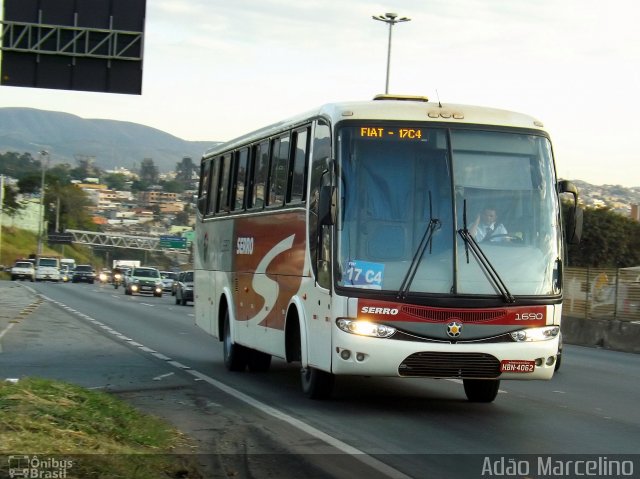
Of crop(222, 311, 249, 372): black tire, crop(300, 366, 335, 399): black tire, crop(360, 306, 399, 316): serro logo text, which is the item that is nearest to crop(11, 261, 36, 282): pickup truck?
crop(222, 311, 249, 372): black tire

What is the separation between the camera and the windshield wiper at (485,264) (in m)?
12.0

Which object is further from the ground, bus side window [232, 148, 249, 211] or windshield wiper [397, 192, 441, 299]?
bus side window [232, 148, 249, 211]

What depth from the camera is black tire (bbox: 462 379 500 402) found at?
13.6 meters

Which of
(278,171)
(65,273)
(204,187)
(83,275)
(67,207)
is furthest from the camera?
(67,207)

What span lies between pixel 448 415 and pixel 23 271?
3371 inches

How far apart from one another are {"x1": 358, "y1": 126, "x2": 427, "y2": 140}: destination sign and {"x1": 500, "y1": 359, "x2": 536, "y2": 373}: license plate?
2530 millimetres

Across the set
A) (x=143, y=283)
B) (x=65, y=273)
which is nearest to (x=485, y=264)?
(x=143, y=283)

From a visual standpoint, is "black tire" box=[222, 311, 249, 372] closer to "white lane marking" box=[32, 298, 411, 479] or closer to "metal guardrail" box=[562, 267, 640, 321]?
"white lane marking" box=[32, 298, 411, 479]

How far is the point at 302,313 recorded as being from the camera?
1337cm

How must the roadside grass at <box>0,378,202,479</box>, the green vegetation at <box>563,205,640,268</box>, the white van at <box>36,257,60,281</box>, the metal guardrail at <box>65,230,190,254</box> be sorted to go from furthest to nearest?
1. the metal guardrail at <box>65,230,190,254</box>
2. the white van at <box>36,257,60,281</box>
3. the green vegetation at <box>563,205,640,268</box>
4. the roadside grass at <box>0,378,202,479</box>

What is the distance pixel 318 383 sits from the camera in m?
13.3

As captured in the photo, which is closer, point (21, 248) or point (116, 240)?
point (21, 248)

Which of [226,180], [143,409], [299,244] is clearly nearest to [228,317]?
[226,180]

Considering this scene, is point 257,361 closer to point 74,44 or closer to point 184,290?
point 74,44
